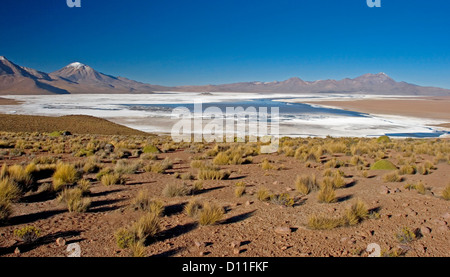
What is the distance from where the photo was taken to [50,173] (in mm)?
8422

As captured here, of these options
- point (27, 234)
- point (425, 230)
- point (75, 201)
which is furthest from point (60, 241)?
point (425, 230)

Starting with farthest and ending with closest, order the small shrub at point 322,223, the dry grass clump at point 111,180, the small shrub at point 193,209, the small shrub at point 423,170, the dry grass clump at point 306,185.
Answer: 1. the small shrub at point 423,170
2. the dry grass clump at point 111,180
3. the dry grass clump at point 306,185
4. the small shrub at point 193,209
5. the small shrub at point 322,223

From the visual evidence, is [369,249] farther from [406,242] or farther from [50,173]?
[50,173]

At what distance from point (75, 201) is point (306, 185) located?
4880 mm

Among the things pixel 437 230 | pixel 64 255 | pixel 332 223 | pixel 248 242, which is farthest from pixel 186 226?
pixel 437 230

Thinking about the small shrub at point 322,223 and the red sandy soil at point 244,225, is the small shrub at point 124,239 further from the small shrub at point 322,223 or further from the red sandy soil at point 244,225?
the small shrub at point 322,223

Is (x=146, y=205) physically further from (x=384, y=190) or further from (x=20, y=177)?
(x=384, y=190)

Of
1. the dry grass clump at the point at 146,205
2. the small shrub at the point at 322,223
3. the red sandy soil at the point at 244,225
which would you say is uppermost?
the dry grass clump at the point at 146,205

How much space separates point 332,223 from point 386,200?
2145 millimetres

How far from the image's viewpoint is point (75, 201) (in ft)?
18.2

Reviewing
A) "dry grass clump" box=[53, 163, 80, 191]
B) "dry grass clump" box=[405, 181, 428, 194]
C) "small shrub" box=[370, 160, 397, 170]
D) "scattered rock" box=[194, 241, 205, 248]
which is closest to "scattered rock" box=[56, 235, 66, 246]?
"scattered rock" box=[194, 241, 205, 248]

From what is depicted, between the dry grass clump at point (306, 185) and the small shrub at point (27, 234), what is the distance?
507 cm

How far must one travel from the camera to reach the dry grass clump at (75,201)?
213 inches

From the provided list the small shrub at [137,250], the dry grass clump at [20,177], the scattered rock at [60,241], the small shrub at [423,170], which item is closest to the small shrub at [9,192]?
the dry grass clump at [20,177]
